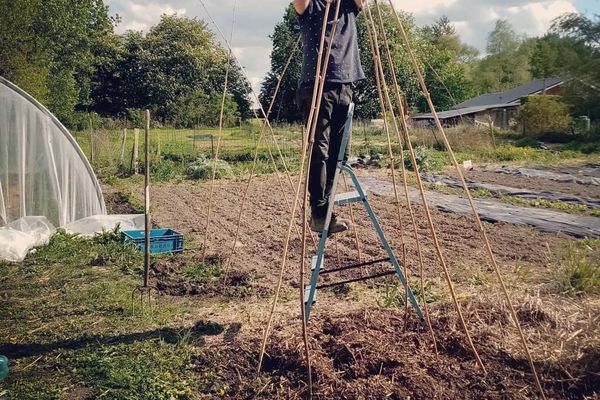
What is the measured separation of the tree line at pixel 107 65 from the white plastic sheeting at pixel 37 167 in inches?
308

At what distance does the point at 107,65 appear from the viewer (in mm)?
33219

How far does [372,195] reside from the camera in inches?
425

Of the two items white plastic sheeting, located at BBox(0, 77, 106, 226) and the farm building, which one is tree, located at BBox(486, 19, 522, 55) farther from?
white plastic sheeting, located at BBox(0, 77, 106, 226)

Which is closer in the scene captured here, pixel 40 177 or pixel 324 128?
pixel 324 128

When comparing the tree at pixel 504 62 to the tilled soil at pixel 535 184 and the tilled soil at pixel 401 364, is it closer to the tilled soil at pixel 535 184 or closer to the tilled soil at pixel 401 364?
the tilled soil at pixel 535 184

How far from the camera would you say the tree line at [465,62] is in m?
3.59

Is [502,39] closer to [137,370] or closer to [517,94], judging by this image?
[517,94]

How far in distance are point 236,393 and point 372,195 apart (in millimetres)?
8298

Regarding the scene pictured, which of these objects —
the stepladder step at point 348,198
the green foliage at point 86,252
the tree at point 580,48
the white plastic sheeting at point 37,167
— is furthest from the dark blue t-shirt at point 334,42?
the white plastic sheeting at point 37,167

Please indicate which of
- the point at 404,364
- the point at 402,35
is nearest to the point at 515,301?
the point at 404,364

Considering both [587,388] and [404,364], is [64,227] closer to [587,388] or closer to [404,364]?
[404,364]

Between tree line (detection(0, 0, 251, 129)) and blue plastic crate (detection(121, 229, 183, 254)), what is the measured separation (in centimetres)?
882

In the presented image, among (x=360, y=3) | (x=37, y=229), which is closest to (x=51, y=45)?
(x=37, y=229)

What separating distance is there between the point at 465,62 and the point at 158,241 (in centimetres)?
5785
